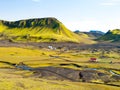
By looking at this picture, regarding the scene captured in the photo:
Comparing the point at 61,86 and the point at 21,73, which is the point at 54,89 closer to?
the point at 61,86

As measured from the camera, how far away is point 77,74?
127 m

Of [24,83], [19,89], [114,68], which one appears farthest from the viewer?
[114,68]

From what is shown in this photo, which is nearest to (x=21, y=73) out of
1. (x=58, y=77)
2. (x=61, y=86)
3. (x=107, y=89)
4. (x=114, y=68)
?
(x=58, y=77)

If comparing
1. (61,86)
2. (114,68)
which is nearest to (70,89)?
(61,86)

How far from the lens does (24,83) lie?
93.5 meters

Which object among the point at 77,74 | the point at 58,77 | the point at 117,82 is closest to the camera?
the point at 117,82

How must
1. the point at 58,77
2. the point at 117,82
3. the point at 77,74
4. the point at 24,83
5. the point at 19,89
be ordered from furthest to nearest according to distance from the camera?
the point at 77,74 < the point at 58,77 < the point at 117,82 < the point at 24,83 < the point at 19,89

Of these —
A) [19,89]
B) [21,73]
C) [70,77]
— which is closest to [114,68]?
[70,77]

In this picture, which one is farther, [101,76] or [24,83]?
[101,76]

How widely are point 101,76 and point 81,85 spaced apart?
28.3 m

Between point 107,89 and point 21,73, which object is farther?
point 21,73

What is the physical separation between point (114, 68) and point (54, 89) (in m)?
69.9

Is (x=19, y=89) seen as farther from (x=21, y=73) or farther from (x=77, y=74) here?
(x=77, y=74)

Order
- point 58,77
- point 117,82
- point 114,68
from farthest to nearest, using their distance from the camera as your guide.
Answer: point 114,68, point 58,77, point 117,82
